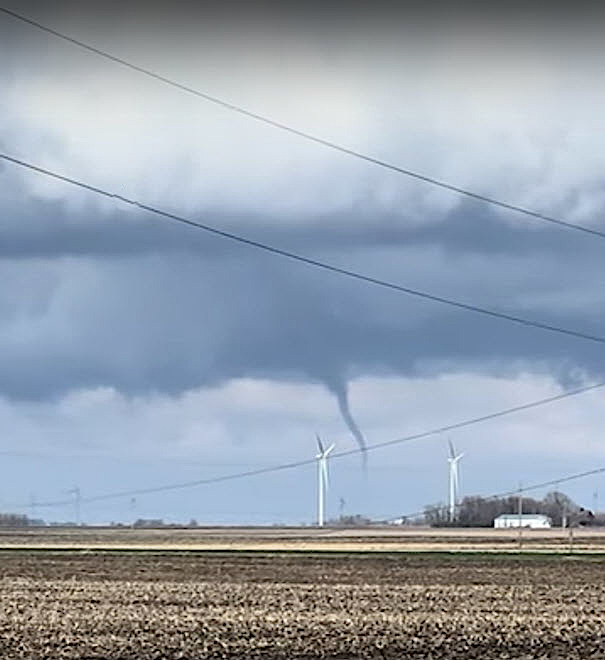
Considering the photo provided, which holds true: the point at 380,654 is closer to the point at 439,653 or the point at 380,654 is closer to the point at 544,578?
A: the point at 439,653

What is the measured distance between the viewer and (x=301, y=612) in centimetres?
3678

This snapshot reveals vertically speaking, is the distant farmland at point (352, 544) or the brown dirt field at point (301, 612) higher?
the distant farmland at point (352, 544)

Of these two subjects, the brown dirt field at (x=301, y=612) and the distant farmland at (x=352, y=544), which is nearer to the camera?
the brown dirt field at (x=301, y=612)

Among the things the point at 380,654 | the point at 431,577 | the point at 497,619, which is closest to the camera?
the point at 380,654

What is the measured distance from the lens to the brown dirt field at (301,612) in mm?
28266

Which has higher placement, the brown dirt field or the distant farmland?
the distant farmland

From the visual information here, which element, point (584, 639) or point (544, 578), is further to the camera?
point (544, 578)

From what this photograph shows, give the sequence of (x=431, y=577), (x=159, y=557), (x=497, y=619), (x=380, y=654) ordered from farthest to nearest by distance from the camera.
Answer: (x=159, y=557) < (x=431, y=577) < (x=497, y=619) < (x=380, y=654)

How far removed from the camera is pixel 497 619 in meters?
35.1

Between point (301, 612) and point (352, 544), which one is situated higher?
point (352, 544)

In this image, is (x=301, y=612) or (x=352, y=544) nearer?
(x=301, y=612)

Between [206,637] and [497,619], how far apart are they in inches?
304

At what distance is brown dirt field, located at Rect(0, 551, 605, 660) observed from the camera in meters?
28.3

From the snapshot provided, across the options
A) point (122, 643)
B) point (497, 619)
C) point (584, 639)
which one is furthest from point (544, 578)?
point (122, 643)
